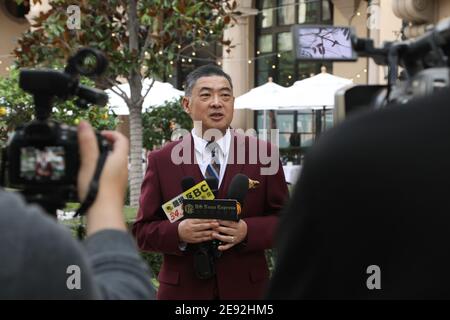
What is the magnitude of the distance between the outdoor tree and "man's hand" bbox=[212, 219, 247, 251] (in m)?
4.63

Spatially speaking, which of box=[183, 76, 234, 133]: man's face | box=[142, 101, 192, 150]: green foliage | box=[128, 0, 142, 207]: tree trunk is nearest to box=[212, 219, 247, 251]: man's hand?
box=[183, 76, 234, 133]: man's face

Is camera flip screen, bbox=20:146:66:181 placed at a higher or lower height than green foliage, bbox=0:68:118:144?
lower

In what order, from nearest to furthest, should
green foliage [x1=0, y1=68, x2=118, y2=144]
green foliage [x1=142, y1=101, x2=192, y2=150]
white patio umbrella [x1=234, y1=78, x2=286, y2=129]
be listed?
green foliage [x1=0, y1=68, x2=118, y2=144] → white patio umbrella [x1=234, y1=78, x2=286, y2=129] → green foliage [x1=142, y1=101, x2=192, y2=150]

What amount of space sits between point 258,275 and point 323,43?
5.12 ft

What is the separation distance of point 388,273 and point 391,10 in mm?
12222

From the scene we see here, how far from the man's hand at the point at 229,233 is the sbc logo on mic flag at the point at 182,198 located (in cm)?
13

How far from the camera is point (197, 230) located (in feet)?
8.87

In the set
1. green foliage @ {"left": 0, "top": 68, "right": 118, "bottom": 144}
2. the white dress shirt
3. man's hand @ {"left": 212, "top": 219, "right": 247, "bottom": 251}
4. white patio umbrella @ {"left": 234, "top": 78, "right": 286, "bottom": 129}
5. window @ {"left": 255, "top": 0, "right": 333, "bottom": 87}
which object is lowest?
man's hand @ {"left": 212, "top": 219, "right": 247, "bottom": 251}

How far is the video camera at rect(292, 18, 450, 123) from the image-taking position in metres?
1.34

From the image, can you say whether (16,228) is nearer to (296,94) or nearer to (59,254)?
(59,254)

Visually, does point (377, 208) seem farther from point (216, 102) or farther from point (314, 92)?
Answer: point (314, 92)

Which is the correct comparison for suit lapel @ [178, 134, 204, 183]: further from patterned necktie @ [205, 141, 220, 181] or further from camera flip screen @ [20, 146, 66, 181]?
camera flip screen @ [20, 146, 66, 181]

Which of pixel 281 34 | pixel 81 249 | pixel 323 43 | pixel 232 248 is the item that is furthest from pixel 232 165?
pixel 281 34
